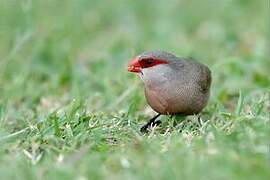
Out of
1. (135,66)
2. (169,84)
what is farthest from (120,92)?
(169,84)

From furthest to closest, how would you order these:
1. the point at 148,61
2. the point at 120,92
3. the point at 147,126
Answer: the point at 120,92 → the point at 148,61 → the point at 147,126

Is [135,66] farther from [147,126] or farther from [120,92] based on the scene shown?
[120,92]

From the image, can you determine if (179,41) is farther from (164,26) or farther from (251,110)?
(251,110)

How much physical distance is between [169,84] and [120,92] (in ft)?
5.03

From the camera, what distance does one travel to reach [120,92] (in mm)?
7602

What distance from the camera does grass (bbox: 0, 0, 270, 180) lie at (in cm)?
464

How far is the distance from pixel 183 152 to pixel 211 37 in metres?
5.04

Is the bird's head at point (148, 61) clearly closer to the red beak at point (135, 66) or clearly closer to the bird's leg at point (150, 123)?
the red beak at point (135, 66)

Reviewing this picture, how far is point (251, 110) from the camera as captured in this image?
19.3 ft

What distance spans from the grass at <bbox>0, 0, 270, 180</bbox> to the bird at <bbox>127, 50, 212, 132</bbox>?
119 millimetres

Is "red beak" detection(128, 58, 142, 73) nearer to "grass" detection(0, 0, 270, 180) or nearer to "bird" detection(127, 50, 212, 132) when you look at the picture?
"bird" detection(127, 50, 212, 132)

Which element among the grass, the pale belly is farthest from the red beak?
the grass

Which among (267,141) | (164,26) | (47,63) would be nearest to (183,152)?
(267,141)

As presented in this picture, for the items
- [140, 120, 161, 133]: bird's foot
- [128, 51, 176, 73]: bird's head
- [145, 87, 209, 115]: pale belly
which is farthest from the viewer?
[128, 51, 176, 73]: bird's head
